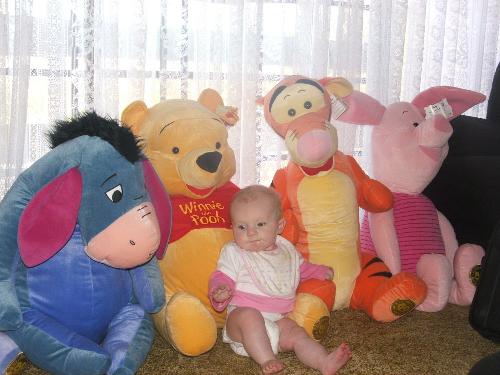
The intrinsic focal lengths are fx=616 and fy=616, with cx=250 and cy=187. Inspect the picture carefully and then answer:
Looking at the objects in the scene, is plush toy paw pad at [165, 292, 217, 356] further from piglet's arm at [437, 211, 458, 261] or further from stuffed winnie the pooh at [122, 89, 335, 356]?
piglet's arm at [437, 211, 458, 261]

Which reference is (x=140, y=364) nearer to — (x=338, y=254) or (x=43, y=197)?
(x=43, y=197)

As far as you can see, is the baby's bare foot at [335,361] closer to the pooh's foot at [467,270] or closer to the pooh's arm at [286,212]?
the pooh's arm at [286,212]

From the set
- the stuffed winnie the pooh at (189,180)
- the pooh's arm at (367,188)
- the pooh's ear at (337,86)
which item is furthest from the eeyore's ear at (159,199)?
the pooh's ear at (337,86)

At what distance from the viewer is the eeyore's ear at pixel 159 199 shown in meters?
1.29

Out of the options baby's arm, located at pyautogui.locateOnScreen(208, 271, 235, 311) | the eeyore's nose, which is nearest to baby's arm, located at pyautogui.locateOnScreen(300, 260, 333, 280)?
baby's arm, located at pyautogui.locateOnScreen(208, 271, 235, 311)

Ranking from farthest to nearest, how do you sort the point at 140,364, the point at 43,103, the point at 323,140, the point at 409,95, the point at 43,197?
the point at 409,95 → the point at 43,103 → the point at 323,140 → the point at 140,364 → the point at 43,197

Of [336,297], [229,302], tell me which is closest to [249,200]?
[229,302]

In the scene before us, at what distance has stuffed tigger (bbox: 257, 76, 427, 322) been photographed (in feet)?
5.01

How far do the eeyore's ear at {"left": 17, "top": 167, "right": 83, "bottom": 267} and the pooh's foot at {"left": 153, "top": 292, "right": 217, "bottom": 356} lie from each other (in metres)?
0.29

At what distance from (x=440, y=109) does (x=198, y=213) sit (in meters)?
0.78

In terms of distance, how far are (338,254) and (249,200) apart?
1.05 feet

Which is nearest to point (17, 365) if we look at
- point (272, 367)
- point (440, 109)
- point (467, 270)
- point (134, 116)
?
point (272, 367)

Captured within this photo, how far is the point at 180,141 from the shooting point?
4.66 ft

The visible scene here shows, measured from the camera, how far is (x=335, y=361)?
1.24m
